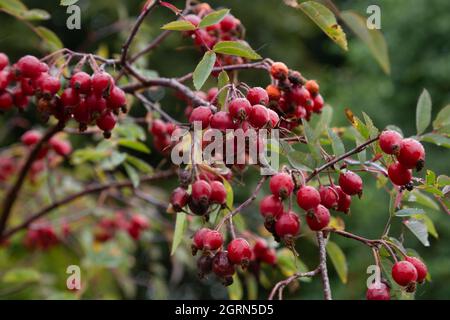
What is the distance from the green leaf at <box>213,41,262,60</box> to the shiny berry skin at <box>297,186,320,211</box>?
211 mm

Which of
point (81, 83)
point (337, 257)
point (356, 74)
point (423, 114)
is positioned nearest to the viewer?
point (81, 83)

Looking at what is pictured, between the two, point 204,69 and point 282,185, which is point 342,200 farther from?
point 204,69

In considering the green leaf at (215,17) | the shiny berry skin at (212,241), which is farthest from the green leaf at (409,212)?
the green leaf at (215,17)

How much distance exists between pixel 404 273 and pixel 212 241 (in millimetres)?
277

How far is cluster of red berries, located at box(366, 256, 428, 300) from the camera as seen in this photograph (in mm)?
777

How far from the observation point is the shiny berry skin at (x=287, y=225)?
76 cm

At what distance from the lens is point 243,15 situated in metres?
5.68

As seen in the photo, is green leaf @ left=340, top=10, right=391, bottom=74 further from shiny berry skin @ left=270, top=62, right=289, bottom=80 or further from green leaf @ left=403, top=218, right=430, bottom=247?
green leaf @ left=403, top=218, right=430, bottom=247

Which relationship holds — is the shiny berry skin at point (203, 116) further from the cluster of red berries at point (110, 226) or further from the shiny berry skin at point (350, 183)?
the cluster of red berries at point (110, 226)

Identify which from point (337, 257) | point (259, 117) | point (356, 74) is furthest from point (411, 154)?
point (356, 74)

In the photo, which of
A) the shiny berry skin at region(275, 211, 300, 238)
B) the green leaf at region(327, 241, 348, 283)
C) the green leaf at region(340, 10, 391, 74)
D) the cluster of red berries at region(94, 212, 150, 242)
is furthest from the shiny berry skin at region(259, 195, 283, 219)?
the cluster of red berries at region(94, 212, 150, 242)

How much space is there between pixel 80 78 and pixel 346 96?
3913mm

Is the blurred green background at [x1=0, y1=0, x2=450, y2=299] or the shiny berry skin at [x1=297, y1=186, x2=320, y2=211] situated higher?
the blurred green background at [x1=0, y1=0, x2=450, y2=299]

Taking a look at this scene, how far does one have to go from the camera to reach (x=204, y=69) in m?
0.82
